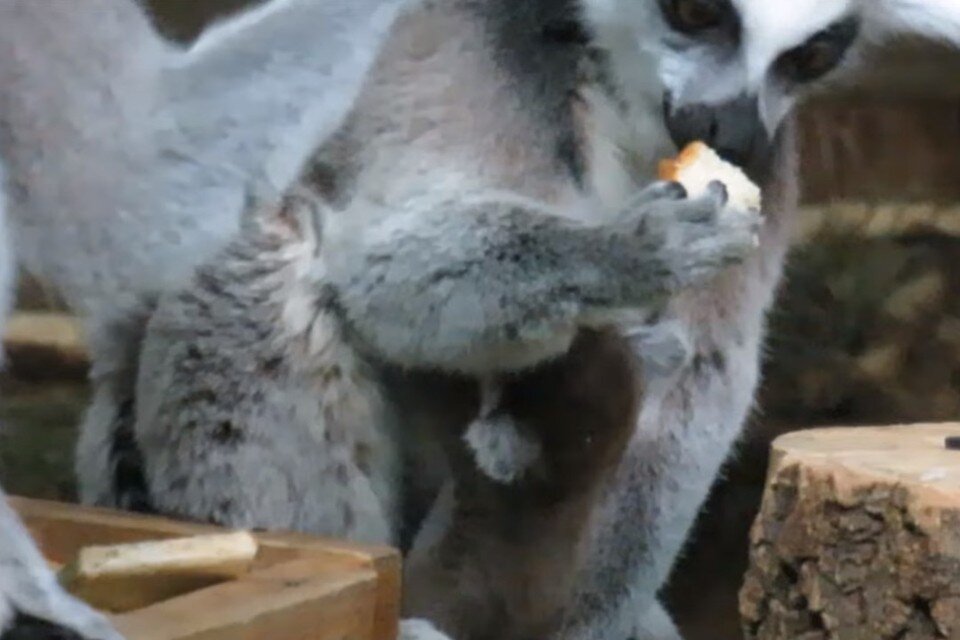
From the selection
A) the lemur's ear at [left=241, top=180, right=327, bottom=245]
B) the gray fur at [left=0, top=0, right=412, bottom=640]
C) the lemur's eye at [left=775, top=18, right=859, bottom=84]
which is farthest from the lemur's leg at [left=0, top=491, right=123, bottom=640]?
the lemur's eye at [left=775, top=18, right=859, bottom=84]

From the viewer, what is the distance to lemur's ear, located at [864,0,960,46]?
359 centimetres

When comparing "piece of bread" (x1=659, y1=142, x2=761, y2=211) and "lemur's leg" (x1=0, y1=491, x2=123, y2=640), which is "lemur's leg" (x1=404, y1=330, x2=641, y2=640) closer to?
"piece of bread" (x1=659, y1=142, x2=761, y2=211)

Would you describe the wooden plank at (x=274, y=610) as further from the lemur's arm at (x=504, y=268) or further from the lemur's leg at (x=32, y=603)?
the lemur's arm at (x=504, y=268)

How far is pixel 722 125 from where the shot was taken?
308cm

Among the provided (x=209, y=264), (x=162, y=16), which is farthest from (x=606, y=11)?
(x=162, y=16)

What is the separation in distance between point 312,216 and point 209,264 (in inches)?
7.8

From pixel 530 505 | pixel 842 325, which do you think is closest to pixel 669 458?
pixel 530 505

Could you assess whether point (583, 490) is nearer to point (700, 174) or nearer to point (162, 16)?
point (700, 174)

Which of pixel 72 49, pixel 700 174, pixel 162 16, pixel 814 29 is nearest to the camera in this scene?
pixel 72 49

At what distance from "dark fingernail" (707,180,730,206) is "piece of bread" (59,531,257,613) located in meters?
0.87

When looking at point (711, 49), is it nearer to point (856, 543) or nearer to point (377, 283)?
point (377, 283)

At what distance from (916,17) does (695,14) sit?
2.10ft

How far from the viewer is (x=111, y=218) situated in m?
2.59

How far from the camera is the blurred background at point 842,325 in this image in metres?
5.23
